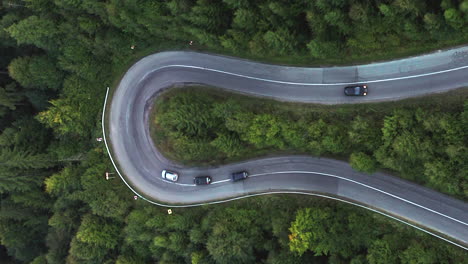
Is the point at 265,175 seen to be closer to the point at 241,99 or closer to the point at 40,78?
the point at 241,99

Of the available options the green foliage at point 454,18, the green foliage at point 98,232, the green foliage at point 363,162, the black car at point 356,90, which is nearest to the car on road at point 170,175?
the green foliage at point 98,232

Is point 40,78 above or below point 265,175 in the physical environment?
above

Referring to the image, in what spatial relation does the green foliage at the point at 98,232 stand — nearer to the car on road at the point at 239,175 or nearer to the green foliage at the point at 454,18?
the car on road at the point at 239,175

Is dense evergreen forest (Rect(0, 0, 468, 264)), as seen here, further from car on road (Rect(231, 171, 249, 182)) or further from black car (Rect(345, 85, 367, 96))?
car on road (Rect(231, 171, 249, 182))

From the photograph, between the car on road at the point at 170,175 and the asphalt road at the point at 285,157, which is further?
the car on road at the point at 170,175

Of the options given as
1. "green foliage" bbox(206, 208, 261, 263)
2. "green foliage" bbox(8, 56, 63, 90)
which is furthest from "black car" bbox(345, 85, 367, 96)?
"green foliage" bbox(8, 56, 63, 90)

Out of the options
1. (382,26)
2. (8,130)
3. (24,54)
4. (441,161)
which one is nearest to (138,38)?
(24,54)

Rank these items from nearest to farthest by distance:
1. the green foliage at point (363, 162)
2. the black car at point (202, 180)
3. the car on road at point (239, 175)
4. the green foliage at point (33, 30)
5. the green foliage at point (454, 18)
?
the green foliage at point (454, 18) < the green foliage at point (363, 162) < the green foliage at point (33, 30) < the car on road at point (239, 175) < the black car at point (202, 180)

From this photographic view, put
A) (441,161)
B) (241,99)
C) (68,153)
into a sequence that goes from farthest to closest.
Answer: (68,153) → (241,99) → (441,161)
